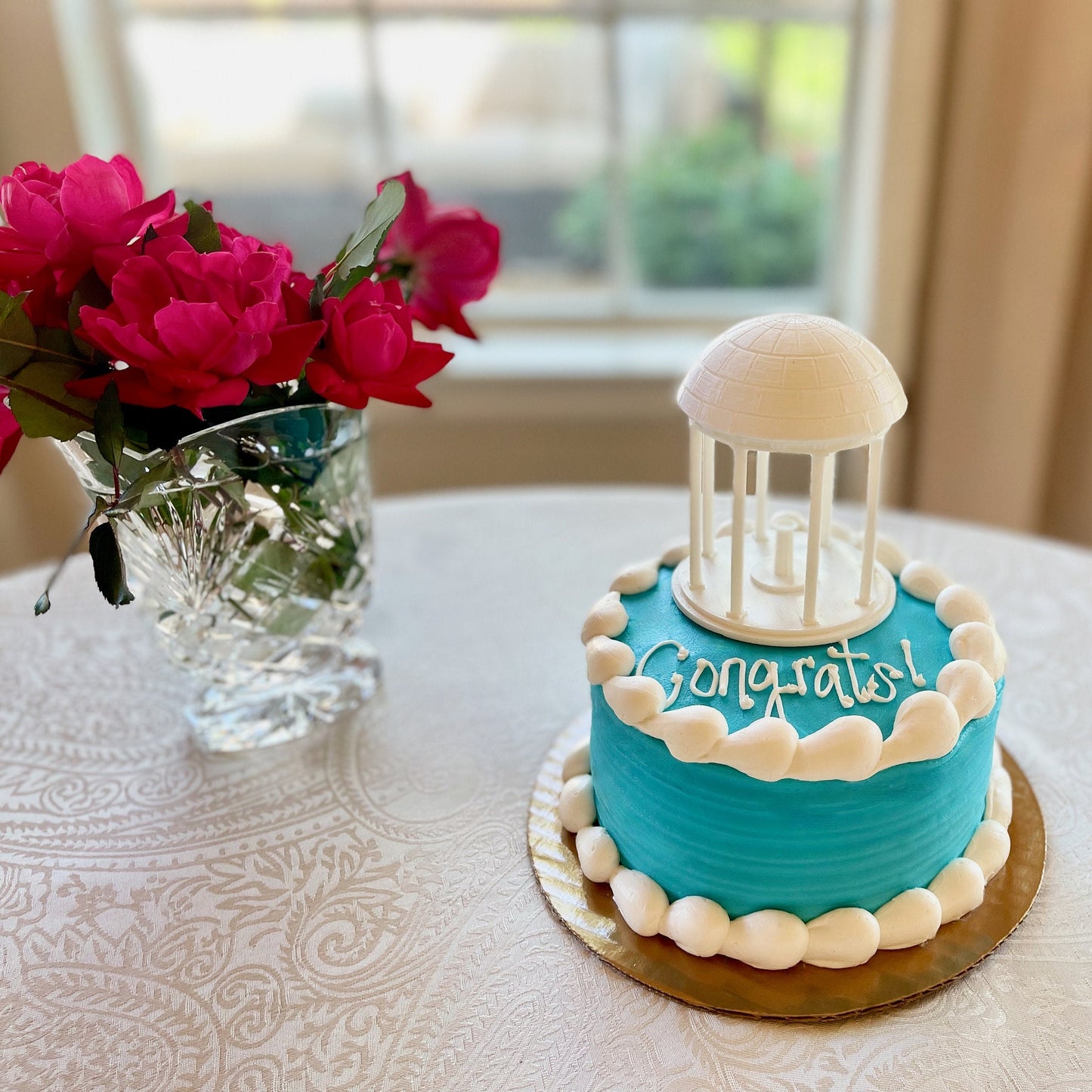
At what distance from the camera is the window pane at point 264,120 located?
183cm

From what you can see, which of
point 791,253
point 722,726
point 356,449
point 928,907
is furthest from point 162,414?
point 791,253

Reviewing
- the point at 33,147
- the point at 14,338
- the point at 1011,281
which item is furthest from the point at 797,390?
the point at 33,147

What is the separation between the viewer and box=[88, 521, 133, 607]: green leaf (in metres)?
0.73

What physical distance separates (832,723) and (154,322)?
488 mm

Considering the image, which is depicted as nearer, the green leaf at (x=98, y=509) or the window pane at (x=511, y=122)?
the green leaf at (x=98, y=509)

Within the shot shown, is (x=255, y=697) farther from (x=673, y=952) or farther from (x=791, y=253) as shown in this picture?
(x=791, y=253)

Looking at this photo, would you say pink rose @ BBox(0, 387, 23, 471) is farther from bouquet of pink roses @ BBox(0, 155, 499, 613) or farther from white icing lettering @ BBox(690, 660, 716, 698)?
white icing lettering @ BBox(690, 660, 716, 698)

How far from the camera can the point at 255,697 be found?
97 centimetres

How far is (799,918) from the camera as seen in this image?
2.37 ft

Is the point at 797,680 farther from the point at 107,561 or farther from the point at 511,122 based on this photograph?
the point at 511,122

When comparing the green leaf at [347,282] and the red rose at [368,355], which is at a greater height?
the green leaf at [347,282]

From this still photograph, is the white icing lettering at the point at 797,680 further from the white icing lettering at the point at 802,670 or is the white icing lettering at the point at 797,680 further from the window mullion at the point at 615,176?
the window mullion at the point at 615,176

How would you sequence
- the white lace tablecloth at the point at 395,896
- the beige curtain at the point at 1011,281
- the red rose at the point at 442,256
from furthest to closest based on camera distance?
1. the beige curtain at the point at 1011,281
2. the red rose at the point at 442,256
3. the white lace tablecloth at the point at 395,896

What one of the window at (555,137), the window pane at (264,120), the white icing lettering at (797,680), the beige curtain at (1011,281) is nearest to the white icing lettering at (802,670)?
the white icing lettering at (797,680)
